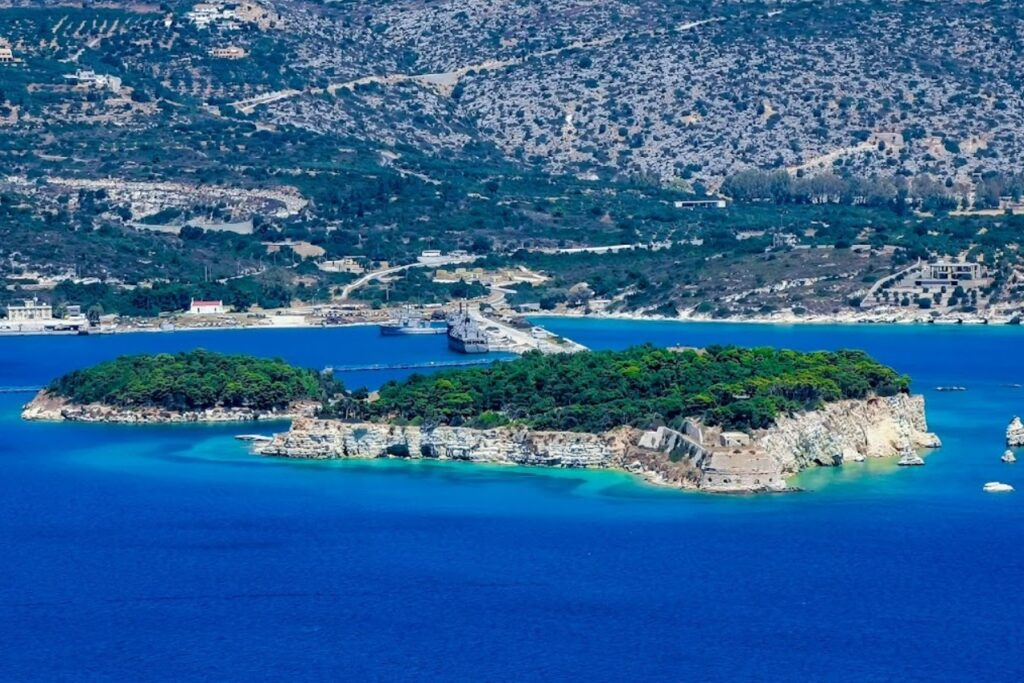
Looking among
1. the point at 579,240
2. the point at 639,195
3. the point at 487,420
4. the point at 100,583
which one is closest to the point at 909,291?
the point at 579,240

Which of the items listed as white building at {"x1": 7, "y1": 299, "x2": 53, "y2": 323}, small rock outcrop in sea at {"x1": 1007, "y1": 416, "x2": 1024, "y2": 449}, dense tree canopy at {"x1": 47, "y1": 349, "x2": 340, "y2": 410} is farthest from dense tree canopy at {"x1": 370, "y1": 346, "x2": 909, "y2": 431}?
white building at {"x1": 7, "y1": 299, "x2": 53, "y2": 323}

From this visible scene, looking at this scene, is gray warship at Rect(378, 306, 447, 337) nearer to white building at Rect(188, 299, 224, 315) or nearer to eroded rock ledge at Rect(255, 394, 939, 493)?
white building at Rect(188, 299, 224, 315)

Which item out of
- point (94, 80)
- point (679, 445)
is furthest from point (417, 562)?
point (94, 80)

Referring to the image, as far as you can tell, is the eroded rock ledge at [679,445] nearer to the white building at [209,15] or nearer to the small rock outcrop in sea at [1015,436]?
the small rock outcrop in sea at [1015,436]

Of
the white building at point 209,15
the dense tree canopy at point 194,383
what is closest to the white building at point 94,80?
the white building at point 209,15

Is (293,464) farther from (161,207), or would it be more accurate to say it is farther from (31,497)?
(161,207)

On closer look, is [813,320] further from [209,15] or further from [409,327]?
[209,15]
